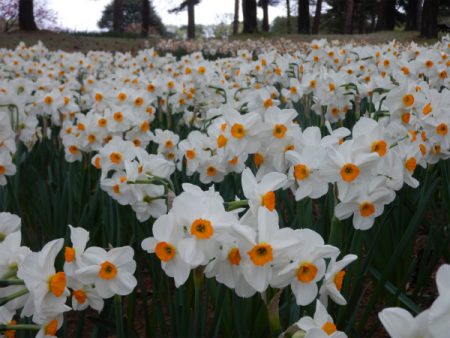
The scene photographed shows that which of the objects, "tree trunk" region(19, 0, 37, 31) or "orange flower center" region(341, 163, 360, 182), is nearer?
"orange flower center" region(341, 163, 360, 182)

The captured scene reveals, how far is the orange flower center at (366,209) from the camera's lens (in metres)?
1.46

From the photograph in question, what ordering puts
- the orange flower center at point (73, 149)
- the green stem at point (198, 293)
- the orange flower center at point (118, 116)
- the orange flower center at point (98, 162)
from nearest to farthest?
the green stem at point (198, 293) → the orange flower center at point (98, 162) → the orange flower center at point (118, 116) → the orange flower center at point (73, 149)

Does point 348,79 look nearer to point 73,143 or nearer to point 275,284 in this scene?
point 73,143

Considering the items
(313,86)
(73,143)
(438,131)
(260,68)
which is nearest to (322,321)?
(438,131)

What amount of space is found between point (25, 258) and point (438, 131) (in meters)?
1.60

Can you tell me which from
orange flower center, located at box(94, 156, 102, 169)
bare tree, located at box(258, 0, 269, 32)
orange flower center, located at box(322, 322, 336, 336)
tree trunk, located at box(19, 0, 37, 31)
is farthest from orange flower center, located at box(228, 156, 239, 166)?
bare tree, located at box(258, 0, 269, 32)

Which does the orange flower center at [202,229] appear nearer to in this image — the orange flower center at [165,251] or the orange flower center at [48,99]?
the orange flower center at [165,251]

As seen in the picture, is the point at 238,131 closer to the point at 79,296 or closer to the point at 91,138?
the point at 79,296

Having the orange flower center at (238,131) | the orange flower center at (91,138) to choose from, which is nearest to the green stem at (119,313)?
the orange flower center at (238,131)

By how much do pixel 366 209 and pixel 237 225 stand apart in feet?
2.01

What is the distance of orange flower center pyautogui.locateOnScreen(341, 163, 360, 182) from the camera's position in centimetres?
137

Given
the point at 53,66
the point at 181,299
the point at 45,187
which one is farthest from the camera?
the point at 53,66

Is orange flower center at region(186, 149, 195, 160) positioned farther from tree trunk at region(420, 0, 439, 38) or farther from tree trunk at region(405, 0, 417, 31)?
tree trunk at region(405, 0, 417, 31)

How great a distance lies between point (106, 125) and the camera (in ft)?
8.79
